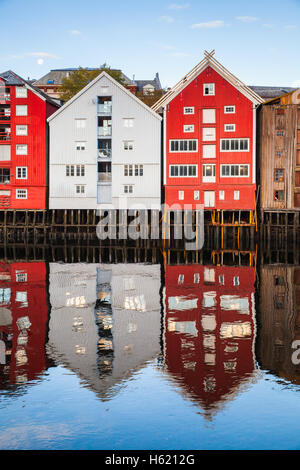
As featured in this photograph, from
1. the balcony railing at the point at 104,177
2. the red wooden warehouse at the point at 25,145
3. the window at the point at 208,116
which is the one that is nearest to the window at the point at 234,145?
the window at the point at 208,116

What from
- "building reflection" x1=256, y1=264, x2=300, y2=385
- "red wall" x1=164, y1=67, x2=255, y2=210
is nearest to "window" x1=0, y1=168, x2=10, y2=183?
"red wall" x1=164, y1=67, x2=255, y2=210

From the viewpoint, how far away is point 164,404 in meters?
11.1

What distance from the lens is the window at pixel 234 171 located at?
4981cm

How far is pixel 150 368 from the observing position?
13.1 meters

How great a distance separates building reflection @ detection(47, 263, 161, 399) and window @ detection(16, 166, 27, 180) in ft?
82.4

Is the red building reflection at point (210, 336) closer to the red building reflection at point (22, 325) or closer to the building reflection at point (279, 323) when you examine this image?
the building reflection at point (279, 323)

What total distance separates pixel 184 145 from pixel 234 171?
17.4 feet

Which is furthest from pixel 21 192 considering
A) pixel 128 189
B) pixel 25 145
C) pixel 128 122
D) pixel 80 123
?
pixel 128 122

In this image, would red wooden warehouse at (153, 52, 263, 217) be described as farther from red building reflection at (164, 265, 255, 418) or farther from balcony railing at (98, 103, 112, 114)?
red building reflection at (164, 265, 255, 418)

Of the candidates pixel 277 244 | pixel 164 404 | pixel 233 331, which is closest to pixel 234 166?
pixel 277 244

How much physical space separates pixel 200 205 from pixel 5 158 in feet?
65.9

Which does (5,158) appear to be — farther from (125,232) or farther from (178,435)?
(178,435)

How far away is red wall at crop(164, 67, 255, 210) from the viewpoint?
163ft

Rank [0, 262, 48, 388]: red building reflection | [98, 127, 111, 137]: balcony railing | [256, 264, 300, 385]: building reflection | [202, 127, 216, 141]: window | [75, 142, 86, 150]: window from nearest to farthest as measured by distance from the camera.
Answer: [0, 262, 48, 388]: red building reflection, [256, 264, 300, 385]: building reflection, [202, 127, 216, 141]: window, [98, 127, 111, 137]: balcony railing, [75, 142, 86, 150]: window
